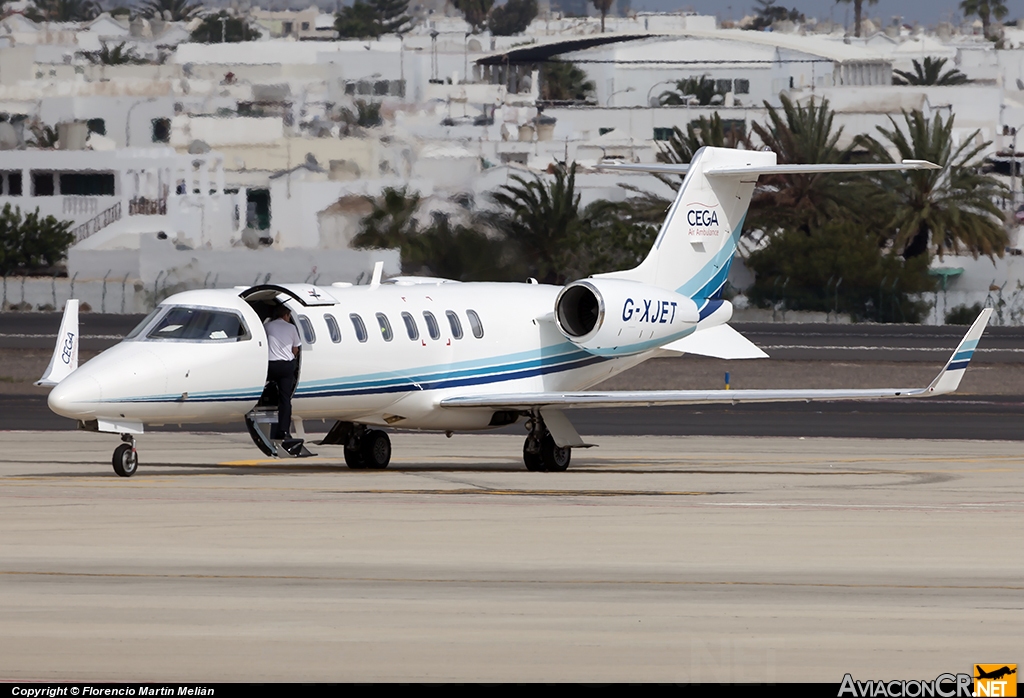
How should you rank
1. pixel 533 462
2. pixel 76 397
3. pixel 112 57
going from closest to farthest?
pixel 76 397, pixel 533 462, pixel 112 57

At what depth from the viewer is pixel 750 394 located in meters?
23.8

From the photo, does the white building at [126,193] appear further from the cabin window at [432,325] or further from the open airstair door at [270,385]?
the open airstair door at [270,385]

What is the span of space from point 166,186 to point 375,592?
7599cm

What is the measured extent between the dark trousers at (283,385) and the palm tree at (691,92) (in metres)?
121

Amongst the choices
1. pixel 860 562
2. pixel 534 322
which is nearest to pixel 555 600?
pixel 860 562

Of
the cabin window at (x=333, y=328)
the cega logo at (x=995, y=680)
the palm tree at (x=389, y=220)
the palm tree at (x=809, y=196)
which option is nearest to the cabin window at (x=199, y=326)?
the cabin window at (x=333, y=328)

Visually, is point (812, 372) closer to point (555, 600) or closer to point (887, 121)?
point (555, 600)

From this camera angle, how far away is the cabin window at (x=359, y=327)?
24062 mm

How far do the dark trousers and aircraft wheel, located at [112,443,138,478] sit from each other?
202 centimetres

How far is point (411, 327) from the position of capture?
982 inches

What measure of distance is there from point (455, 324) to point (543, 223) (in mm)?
52230

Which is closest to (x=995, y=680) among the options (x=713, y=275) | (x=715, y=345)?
(x=715, y=345)

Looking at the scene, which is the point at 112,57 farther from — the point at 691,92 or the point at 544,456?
the point at 544,456

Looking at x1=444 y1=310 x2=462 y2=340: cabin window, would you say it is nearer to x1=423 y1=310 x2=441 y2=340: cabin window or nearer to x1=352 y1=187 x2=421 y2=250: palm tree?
x1=423 y1=310 x2=441 y2=340: cabin window
